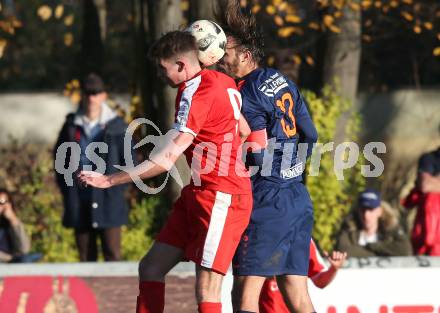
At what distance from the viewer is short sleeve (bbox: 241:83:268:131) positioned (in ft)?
20.4

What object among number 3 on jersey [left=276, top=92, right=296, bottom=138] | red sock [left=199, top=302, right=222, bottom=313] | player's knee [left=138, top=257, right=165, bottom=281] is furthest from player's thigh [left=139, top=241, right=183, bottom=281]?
number 3 on jersey [left=276, top=92, right=296, bottom=138]

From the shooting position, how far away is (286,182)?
638cm

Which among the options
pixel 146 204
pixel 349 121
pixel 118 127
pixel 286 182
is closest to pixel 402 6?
pixel 349 121

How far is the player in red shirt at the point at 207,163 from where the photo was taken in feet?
19.4

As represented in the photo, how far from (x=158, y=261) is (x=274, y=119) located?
962 millimetres

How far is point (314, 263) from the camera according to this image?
7.07 m

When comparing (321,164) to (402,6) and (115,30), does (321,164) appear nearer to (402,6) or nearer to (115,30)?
(402,6)

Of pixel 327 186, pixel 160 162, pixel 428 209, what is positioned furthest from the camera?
pixel 327 186

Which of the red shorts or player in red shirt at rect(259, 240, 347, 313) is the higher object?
the red shorts

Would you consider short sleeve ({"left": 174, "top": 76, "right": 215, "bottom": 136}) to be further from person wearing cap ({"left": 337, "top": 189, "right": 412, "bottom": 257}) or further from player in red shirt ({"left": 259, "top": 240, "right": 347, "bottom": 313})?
person wearing cap ({"left": 337, "top": 189, "right": 412, "bottom": 257})

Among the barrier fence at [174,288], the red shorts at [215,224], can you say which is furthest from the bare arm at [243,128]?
the barrier fence at [174,288]

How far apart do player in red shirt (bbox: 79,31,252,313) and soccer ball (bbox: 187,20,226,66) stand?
0.18ft

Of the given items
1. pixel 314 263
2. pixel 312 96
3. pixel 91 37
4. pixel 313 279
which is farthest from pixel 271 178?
pixel 91 37

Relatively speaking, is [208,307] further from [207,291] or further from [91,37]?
[91,37]
